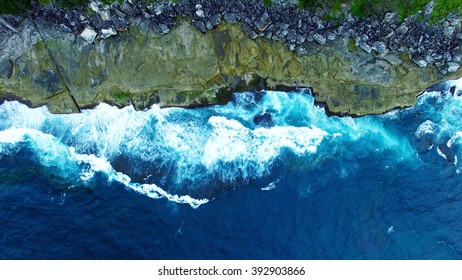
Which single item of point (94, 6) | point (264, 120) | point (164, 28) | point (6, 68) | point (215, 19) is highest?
point (94, 6)

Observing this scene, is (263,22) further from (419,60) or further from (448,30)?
(448,30)

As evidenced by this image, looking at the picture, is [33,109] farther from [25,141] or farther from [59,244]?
[59,244]

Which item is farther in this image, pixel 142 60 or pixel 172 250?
pixel 142 60

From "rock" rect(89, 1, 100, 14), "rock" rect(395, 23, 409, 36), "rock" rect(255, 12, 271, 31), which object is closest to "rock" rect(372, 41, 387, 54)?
"rock" rect(395, 23, 409, 36)

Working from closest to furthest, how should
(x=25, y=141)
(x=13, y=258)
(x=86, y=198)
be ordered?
(x=13, y=258), (x=86, y=198), (x=25, y=141)

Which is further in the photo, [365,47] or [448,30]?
[365,47]

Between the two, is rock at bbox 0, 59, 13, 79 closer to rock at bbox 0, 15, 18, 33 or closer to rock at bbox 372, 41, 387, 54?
rock at bbox 0, 15, 18, 33

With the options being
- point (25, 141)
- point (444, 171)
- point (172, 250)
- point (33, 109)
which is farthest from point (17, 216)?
point (444, 171)

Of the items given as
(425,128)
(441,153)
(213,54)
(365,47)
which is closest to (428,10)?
(365,47)
